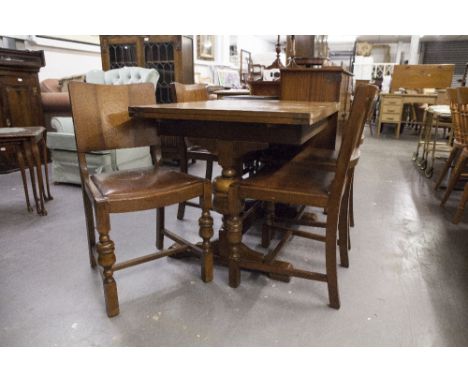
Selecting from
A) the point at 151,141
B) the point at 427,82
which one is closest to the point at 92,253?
the point at 151,141

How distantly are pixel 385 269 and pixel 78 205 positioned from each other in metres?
2.19

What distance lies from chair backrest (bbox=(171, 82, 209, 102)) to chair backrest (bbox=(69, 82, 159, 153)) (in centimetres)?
49

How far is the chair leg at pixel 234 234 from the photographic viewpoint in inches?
56.9

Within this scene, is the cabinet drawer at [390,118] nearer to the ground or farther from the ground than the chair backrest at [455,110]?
nearer to the ground

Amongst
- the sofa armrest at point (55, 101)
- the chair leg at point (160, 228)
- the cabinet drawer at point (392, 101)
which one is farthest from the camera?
the cabinet drawer at point (392, 101)

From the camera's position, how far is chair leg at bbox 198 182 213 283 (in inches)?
60.6

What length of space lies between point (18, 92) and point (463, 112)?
3.97 meters

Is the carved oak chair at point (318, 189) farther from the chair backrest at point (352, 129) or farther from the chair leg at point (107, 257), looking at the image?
the chair leg at point (107, 257)

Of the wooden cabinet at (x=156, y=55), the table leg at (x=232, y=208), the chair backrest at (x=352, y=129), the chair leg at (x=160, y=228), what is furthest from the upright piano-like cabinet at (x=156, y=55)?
the chair backrest at (x=352, y=129)

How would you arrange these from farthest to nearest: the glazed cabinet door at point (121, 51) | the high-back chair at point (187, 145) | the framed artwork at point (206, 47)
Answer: the framed artwork at point (206, 47) → the glazed cabinet door at point (121, 51) → the high-back chair at point (187, 145)

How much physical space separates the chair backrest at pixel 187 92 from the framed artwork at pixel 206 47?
18.1ft

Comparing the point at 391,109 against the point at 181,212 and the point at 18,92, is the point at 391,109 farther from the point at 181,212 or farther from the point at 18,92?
Answer: the point at 18,92

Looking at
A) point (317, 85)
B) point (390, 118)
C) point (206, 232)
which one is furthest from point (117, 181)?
point (390, 118)

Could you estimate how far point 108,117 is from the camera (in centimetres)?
155
